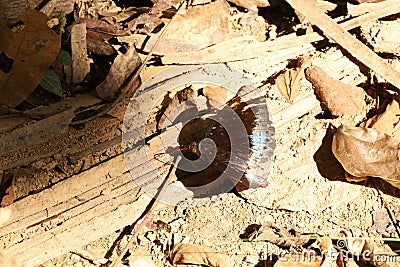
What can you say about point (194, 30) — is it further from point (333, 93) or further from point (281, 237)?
point (281, 237)

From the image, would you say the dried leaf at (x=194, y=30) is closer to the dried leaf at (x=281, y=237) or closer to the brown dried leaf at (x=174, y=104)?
the brown dried leaf at (x=174, y=104)

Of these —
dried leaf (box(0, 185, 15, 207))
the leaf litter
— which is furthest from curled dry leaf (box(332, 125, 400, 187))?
dried leaf (box(0, 185, 15, 207))

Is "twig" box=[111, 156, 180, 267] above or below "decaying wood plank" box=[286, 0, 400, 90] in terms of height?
below

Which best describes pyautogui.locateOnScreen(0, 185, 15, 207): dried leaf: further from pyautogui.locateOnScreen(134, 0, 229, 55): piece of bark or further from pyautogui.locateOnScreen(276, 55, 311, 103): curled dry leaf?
pyautogui.locateOnScreen(276, 55, 311, 103): curled dry leaf

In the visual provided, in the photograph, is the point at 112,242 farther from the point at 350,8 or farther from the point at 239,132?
the point at 350,8

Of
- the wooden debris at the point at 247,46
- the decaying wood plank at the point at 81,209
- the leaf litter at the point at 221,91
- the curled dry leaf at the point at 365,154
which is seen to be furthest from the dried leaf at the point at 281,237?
the wooden debris at the point at 247,46

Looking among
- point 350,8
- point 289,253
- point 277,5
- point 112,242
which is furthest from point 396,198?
point 112,242
